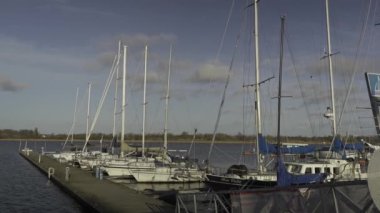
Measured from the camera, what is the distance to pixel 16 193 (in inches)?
1427

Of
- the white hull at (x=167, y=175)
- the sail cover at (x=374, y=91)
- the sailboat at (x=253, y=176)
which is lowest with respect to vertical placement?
the white hull at (x=167, y=175)

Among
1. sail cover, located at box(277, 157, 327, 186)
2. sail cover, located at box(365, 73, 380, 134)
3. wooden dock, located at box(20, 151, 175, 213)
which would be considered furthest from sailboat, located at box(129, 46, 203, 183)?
sail cover, located at box(365, 73, 380, 134)

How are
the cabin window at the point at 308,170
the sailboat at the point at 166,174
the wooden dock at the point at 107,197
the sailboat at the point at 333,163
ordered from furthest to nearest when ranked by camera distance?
the sailboat at the point at 166,174 → the cabin window at the point at 308,170 → the sailboat at the point at 333,163 → the wooden dock at the point at 107,197

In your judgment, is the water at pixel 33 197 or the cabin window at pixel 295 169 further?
the cabin window at pixel 295 169

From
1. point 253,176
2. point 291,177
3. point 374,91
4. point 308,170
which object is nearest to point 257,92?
point 253,176

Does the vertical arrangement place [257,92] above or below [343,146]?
above

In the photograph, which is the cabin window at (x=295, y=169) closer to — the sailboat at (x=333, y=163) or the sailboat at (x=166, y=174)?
the sailboat at (x=333, y=163)

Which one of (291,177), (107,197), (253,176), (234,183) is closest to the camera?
(107,197)

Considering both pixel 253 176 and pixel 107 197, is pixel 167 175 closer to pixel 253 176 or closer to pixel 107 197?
pixel 253 176

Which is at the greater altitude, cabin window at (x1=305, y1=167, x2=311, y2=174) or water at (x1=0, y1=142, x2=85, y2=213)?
cabin window at (x1=305, y1=167, x2=311, y2=174)

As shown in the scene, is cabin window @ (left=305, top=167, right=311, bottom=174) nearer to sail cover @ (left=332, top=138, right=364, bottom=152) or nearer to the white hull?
sail cover @ (left=332, top=138, right=364, bottom=152)

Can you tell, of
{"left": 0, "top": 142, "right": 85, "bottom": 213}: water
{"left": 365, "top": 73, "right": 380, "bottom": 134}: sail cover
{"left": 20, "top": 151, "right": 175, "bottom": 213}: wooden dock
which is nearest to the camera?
{"left": 365, "top": 73, "right": 380, "bottom": 134}: sail cover

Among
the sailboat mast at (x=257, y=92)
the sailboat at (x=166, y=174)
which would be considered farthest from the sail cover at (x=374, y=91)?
the sailboat at (x=166, y=174)

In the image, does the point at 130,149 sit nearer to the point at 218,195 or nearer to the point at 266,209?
the point at 218,195
